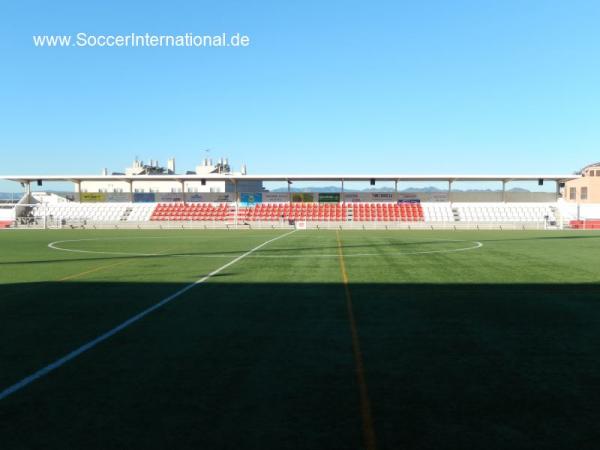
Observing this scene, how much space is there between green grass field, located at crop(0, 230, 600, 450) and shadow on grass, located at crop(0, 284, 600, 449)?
0.10 feet

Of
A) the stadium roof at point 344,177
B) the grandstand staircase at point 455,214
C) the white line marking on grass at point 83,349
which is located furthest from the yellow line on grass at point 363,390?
the grandstand staircase at point 455,214

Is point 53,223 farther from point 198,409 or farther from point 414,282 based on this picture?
point 198,409

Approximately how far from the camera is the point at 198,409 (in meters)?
6.28

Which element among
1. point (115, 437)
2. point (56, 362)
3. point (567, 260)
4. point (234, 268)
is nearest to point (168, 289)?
point (234, 268)

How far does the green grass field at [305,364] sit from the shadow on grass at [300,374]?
29 millimetres

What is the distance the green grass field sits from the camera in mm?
5695

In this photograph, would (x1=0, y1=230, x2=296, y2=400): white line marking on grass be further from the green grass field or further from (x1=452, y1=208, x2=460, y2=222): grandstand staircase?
(x1=452, y1=208, x2=460, y2=222): grandstand staircase

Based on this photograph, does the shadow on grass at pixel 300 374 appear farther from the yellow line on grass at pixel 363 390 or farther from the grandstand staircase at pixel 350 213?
the grandstand staircase at pixel 350 213

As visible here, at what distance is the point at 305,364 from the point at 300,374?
48cm

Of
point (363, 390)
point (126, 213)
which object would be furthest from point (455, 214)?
point (363, 390)

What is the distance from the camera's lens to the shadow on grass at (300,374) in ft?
18.6

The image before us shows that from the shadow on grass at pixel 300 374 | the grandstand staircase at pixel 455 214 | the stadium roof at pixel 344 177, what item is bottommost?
the shadow on grass at pixel 300 374

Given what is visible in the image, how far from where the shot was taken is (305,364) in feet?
26.5

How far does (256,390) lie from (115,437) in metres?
1.96
